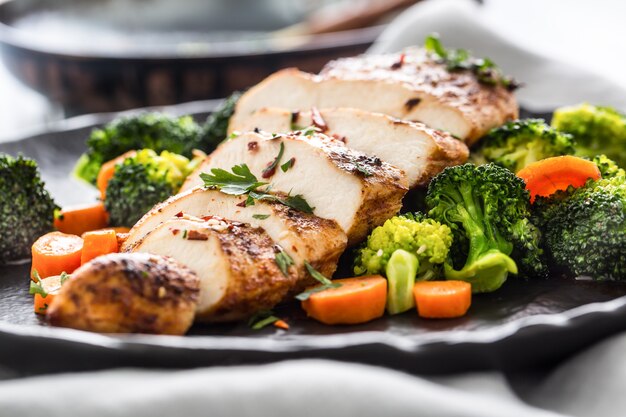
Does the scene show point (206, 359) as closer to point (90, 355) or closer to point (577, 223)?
point (90, 355)

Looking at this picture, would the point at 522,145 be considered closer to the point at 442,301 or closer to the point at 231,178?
the point at 442,301

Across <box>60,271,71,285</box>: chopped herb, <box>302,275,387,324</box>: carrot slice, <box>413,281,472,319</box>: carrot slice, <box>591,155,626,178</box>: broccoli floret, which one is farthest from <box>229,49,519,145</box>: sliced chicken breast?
<box>60,271,71,285</box>: chopped herb

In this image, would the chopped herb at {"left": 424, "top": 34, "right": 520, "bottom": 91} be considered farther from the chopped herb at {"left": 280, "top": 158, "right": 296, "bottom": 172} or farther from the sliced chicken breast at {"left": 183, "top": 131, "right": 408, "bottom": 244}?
the chopped herb at {"left": 280, "top": 158, "right": 296, "bottom": 172}

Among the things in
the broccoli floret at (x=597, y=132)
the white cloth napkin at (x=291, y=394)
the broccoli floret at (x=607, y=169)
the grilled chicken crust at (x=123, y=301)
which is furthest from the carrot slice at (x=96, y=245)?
the broccoli floret at (x=597, y=132)

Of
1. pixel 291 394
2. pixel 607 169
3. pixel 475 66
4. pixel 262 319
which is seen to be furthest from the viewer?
pixel 475 66

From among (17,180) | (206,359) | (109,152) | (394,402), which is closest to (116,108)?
(109,152)

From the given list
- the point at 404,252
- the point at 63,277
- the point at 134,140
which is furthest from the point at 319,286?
the point at 134,140
